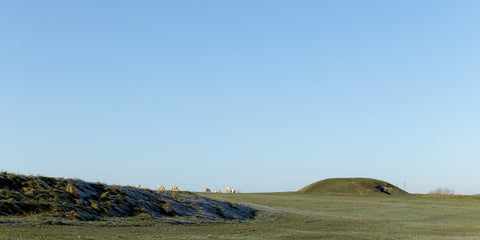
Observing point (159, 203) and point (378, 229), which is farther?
point (159, 203)

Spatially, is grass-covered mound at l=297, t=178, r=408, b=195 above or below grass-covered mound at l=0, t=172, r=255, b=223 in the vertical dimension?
above

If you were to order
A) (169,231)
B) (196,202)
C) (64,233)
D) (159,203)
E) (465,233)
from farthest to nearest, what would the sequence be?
(196,202) < (159,203) < (465,233) < (169,231) < (64,233)

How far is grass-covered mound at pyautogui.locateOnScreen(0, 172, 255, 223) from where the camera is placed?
3253 cm

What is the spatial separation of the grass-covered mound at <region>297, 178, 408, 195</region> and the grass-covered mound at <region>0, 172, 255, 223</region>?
184 feet

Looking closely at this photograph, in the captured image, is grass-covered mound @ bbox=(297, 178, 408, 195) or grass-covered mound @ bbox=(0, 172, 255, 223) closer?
grass-covered mound @ bbox=(0, 172, 255, 223)

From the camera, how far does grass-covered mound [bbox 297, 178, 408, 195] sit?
97.8 m

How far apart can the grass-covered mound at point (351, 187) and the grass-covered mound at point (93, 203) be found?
56.2 metres

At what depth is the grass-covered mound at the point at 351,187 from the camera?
97.8 meters

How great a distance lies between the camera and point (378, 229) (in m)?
33.5

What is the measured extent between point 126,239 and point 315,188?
274ft

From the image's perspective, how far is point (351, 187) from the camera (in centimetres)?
10038

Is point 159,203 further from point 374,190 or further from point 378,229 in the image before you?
point 374,190

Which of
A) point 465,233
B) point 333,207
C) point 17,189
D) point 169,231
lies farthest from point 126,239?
point 333,207

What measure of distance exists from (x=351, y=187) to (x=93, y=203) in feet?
247
